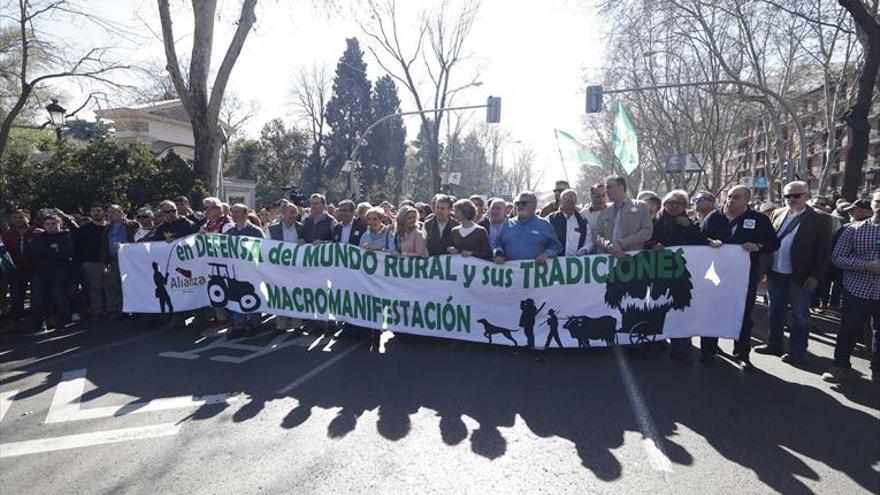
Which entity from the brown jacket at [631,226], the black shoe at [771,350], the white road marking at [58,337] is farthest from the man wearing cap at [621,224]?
the white road marking at [58,337]

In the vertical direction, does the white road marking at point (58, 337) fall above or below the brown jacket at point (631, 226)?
below

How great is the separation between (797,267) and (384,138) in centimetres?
4561

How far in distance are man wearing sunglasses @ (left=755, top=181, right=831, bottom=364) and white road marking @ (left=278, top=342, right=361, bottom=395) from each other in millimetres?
4842

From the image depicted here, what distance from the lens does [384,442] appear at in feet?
11.5

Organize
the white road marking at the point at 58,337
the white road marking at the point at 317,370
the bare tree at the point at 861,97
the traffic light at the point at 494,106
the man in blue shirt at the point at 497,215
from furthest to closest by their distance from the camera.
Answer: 1. the traffic light at the point at 494,106
2. the bare tree at the point at 861,97
3. the white road marking at the point at 58,337
4. the man in blue shirt at the point at 497,215
5. the white road marking at the point at 317,370

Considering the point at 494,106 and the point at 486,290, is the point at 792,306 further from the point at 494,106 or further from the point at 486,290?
the point at 494,106

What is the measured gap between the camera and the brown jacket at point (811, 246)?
5113 millimetres

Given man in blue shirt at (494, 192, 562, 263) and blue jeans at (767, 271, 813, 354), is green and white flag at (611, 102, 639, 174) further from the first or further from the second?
man in blue shirt at (494, 192, 562, 263)

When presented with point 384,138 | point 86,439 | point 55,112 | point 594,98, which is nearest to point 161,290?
point 86,439

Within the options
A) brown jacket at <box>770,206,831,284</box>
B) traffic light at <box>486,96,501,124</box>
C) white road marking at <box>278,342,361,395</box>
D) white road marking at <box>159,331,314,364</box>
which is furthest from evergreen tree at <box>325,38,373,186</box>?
brown jacket at <box>770,206,831,284</box>

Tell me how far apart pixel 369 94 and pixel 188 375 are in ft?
146

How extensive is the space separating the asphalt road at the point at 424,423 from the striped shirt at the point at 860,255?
36.4 inches

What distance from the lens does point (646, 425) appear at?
381 centimetres

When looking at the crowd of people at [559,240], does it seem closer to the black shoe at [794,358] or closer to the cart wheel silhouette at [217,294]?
the black shoe at [794,358]
